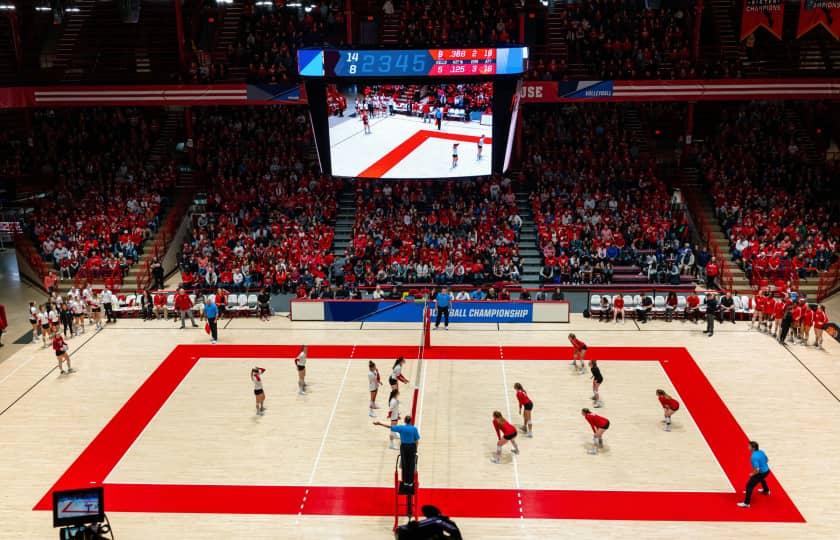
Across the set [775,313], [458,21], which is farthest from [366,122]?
[775,313]

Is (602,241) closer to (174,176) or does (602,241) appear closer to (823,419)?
(823,419)

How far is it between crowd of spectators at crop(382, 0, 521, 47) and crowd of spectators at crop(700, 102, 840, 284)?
10.3m

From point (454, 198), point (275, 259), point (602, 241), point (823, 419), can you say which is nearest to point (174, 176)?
point (275, 259)

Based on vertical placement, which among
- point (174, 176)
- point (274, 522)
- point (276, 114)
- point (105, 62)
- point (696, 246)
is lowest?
point (274, 522)

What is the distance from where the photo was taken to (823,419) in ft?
65.9

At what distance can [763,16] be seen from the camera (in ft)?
105

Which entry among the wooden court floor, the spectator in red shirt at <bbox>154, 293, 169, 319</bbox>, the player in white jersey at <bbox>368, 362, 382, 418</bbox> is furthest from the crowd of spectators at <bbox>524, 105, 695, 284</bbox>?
the spectator in red shirt at <bbox>154, 293, 169, 319</bbox>

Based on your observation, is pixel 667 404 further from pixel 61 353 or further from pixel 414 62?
pixel 61 353

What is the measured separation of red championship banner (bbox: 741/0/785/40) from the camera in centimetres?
3152

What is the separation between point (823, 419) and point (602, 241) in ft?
40.2

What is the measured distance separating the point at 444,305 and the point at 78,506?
1486 centimetres

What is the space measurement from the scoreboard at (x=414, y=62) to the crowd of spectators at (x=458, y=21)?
8.04 metres

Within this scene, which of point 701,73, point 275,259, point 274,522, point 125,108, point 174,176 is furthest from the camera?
point 125,108

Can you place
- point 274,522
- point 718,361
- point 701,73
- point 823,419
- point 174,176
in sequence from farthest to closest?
point 174,176 < point 701,73 < point 718,361 < point 823,419 < point 274,522
